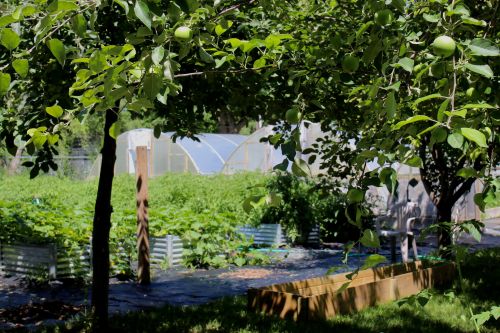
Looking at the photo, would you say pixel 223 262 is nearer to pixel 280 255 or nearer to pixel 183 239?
pixel 183 239


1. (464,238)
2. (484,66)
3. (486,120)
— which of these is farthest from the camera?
(464,238)

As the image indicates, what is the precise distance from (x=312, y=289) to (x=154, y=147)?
16.7m

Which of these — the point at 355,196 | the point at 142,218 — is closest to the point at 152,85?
the point at 355,196

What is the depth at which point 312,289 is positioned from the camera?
22.9 feet

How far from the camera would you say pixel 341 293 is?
6.39 m

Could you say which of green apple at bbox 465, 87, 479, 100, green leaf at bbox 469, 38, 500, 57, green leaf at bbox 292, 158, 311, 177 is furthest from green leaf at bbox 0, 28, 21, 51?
green apple at bbox 465, 87, 479, 100

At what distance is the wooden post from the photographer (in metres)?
8.62

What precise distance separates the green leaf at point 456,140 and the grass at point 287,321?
4066 mm

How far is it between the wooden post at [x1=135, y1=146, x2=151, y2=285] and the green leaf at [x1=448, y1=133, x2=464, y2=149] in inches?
297

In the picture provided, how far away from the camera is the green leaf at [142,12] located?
4.71 feet

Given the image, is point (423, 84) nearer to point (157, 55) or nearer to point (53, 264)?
point (157, 55)

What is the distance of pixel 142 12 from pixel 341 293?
5359mm

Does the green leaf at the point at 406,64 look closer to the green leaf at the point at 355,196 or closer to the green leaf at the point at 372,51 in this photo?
the green leaf at the point at 372,51

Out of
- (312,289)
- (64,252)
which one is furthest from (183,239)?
(312,289)
